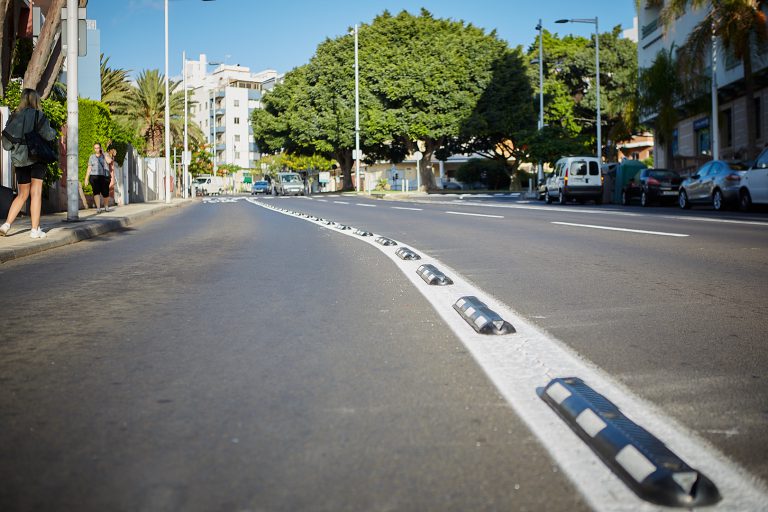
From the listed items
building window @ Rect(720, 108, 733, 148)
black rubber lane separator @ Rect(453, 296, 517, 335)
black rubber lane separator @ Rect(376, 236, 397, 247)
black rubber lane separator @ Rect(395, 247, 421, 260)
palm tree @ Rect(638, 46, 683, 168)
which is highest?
palm tree @ Rect(638, 46, 683, 168)

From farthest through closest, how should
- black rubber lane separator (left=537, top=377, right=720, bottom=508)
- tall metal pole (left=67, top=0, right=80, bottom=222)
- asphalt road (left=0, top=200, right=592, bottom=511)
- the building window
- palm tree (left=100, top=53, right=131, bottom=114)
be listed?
palm tree (left=100, top=53, right=131, bottom=114) → the building window → tall metal pole (left=67, top=0, right=80, bottom=222) → asphalt road (left=0, top=200, right=592, bottom=511) → black rubber lane separator (left=537, top=377, right=720, bottom=508)

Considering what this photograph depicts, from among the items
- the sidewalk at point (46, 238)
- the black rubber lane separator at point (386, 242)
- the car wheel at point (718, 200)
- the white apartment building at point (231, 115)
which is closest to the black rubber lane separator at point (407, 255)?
the black rubber lane separator at point (386, 242)

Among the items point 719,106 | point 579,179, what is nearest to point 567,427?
point 579,179

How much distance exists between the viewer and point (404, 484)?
2605 millimetres

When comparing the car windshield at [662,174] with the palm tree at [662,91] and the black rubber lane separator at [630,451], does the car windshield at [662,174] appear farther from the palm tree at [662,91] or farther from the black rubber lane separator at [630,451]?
the black rubber lane separator at [630,451]

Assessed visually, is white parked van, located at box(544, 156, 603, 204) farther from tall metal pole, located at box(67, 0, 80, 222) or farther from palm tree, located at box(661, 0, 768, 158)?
tall metal pole, located at box(67, 0, 80, 222)

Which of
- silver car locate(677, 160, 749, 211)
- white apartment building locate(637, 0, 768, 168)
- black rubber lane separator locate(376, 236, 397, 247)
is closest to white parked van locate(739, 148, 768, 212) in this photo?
silver car locate(677, 160, 749, 211)

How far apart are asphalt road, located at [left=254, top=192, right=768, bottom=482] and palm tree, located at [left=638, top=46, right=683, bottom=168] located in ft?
81.0

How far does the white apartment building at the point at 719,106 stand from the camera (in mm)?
34500

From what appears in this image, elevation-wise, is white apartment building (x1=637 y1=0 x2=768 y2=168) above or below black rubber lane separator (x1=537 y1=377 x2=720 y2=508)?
above

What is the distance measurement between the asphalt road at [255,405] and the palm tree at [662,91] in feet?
101

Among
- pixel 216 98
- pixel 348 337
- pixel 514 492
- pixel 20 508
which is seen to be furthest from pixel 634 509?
pixel 216 98

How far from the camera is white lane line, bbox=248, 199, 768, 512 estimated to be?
2490 mm

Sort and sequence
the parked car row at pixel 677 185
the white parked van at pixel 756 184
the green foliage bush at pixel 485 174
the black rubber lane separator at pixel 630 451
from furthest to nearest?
the green foliage bush at pixel 485 174 < the parked car row at pixel 677 185 < the white parked van at pixel 756 184 < the black rubber lane separator at pixel 630 451
